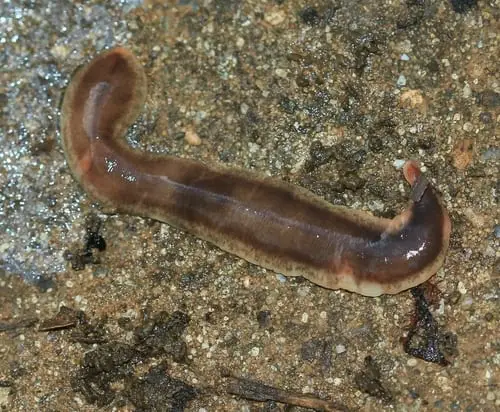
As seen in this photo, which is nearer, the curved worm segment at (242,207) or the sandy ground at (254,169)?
the curved worm segment at (242,207)

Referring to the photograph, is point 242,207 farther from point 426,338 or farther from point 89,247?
point 426,338

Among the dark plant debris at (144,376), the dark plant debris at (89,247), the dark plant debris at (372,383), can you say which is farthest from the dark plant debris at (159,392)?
the dark plant debris at (372,383)

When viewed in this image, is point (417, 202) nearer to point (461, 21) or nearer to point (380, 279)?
point (380, 279)

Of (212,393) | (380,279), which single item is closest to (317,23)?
(380,279)

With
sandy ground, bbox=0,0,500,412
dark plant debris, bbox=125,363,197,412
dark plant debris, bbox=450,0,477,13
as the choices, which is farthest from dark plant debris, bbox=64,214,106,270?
dark plant debris, bbox=450,0,477,13

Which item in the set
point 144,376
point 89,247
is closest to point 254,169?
point 89,247

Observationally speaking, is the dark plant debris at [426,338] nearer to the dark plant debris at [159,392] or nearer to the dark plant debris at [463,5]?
the dark plant debris at [159,392]
